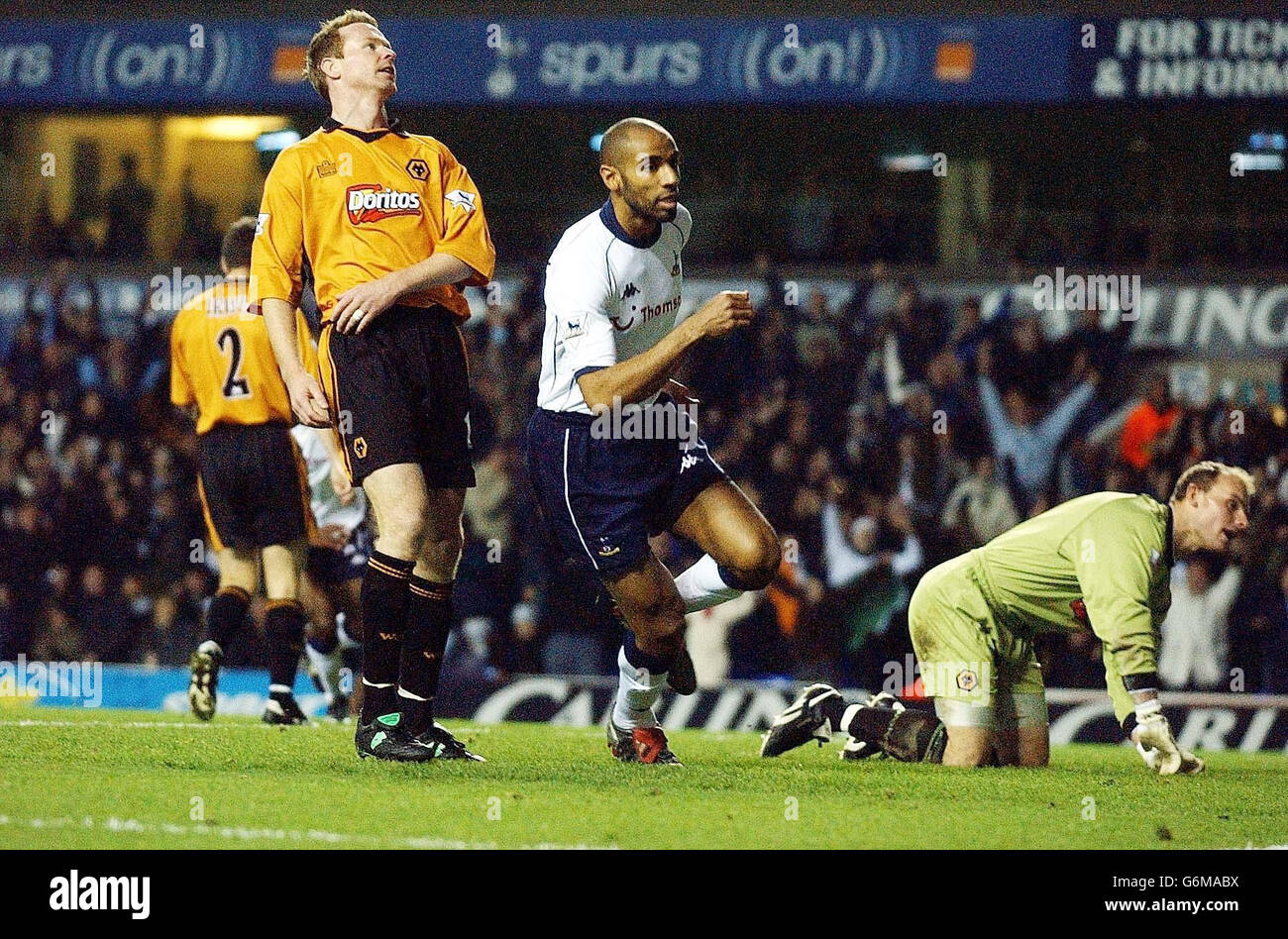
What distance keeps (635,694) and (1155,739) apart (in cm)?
193

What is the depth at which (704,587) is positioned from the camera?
7.16 meters

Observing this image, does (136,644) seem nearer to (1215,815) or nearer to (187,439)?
(187,439)

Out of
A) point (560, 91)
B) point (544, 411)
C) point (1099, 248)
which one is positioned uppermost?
point (560, 91)

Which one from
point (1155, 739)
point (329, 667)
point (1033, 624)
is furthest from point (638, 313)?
point (329, 667)

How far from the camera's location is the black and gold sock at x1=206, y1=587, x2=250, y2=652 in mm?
8591

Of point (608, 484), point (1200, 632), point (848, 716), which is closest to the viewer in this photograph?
point (608, 484)

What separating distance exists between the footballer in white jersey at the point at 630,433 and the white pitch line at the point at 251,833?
6.04ft

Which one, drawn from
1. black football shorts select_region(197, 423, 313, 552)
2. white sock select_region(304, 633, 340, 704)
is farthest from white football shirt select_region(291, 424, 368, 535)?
black football shorts select_region(197, 423, 313, 552)

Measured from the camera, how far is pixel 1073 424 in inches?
547

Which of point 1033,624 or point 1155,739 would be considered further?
point 1033,624

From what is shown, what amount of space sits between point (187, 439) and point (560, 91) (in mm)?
4226

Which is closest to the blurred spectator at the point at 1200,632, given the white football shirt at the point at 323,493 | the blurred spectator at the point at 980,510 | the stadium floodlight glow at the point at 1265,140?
the blurred spectator at the point at 980,510
